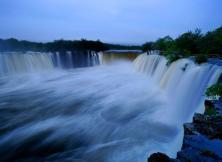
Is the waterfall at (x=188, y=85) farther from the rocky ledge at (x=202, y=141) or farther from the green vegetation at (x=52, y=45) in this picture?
the green vegetation at (x=52, y=45)

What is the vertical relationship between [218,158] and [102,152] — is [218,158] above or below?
above

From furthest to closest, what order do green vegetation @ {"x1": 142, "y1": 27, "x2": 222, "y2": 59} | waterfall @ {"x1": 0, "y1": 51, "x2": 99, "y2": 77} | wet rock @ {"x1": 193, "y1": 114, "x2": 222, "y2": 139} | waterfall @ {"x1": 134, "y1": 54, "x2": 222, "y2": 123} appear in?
1. waterfall @ {"x1": 0, "y1": 51, "x2": 99, "y2": 77}
2. green vegetation @ {"x1": 142, "y1": 27, "x2": 222, "y2": 59}
3. waterfall @ {"x1": 134, "y1": 54, "x2": 222, "y2": 123}
4. wet rock @ {"x1": 193, "y1": 114, "x2": 222, "y2": 139}

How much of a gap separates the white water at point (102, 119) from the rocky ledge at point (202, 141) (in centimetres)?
176

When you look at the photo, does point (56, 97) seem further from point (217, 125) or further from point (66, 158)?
point (217, 125)

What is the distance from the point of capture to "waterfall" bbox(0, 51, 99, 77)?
16.9 metres

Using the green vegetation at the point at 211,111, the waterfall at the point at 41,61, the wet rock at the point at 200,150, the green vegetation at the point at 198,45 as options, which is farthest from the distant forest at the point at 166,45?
the wet rock at the point at 200,150

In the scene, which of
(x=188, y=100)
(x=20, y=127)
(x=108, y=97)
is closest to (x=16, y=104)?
(x=20, y=127)

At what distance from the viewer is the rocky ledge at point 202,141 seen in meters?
2.59

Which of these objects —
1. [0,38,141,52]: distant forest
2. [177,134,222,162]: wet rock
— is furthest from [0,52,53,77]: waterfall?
[177,134,222,162]: wet rock

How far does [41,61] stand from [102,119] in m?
14.0

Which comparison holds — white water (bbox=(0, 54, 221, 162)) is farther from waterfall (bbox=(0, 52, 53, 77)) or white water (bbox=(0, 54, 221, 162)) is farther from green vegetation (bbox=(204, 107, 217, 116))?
waterfall (bbox=(0, 52, 53, 77))

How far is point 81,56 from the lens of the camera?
2434cm

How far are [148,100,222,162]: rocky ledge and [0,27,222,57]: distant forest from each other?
8.99 meters

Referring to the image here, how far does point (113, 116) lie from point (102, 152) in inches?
107
